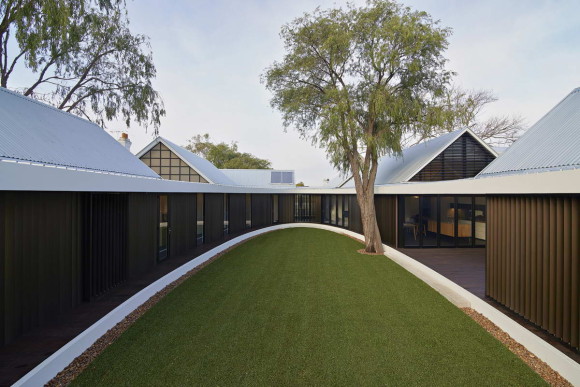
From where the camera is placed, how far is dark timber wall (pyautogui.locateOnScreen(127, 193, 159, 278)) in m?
6.46

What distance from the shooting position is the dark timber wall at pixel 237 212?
44.5ft

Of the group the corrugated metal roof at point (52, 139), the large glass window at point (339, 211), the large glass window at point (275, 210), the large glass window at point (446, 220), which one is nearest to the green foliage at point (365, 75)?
the large glass window at point (446, 220)

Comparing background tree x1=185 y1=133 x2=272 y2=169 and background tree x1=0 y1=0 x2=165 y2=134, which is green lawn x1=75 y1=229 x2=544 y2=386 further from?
background tree x1=185 y1=133 x2=272 y2=169

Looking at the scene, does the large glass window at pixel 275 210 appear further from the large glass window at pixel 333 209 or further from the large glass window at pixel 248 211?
the large glass window at pixel 333 209

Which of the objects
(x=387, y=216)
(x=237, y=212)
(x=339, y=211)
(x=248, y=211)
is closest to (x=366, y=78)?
(x=387, y=216)

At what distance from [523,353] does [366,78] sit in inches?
346

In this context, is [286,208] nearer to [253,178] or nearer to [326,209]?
[326,209]

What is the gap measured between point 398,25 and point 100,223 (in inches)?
370

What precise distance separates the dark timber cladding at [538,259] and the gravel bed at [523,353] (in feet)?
1.51

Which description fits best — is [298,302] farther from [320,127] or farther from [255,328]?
[320,127]

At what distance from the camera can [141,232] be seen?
6.92 metres

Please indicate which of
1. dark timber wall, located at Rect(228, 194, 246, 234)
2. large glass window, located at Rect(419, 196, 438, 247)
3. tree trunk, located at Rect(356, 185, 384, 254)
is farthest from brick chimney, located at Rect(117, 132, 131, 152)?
large glass window, located at Rect(419, 196, 438, 247)

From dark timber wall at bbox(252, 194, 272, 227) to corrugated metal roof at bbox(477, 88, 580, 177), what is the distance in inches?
459

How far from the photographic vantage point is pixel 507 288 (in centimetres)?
495
